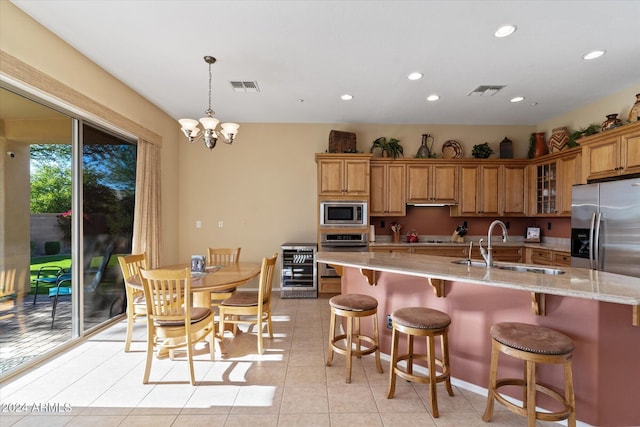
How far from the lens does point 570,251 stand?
12.0 feet

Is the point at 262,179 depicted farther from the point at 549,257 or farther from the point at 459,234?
the point at 549,257

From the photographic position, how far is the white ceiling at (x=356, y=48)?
221cm

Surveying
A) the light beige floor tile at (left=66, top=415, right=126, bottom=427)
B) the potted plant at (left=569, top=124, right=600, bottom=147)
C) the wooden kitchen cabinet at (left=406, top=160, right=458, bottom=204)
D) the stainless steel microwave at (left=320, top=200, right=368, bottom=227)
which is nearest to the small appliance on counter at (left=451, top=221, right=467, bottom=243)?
the wooden kitchen cabinet at (left=406, top=160, right=458, bottom=204)

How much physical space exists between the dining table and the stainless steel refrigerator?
373cm

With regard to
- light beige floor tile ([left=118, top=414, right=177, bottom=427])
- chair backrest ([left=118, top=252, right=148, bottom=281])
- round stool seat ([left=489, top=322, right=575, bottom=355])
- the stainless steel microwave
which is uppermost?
the stainless steel microwave

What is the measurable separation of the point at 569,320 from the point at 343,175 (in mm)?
3340

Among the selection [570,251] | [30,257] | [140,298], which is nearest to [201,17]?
[30,257]

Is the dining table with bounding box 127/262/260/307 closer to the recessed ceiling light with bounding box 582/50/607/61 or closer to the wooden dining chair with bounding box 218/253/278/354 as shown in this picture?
the wooden dining chair with bounding box 218/253/278/354

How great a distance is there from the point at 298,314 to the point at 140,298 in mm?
1888

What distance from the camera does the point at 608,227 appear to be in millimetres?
3062

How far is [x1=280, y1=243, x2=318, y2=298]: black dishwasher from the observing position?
459cm

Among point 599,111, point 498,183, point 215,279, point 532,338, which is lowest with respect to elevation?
point 532,338

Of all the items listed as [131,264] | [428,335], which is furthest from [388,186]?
[131,264]

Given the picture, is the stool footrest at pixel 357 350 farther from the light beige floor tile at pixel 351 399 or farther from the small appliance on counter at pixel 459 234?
the small appliance on counter at pixel 459 234
